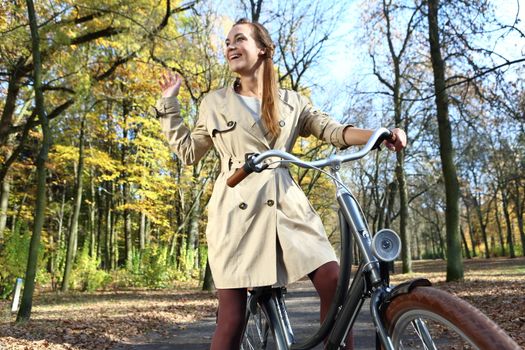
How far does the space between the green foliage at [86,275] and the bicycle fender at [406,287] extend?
15638 mm

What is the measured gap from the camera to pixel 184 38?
12.5 m


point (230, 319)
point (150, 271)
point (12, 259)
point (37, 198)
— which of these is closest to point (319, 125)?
point (230, 319)

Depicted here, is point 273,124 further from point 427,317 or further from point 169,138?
point 427,317

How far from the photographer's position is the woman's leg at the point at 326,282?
198 cm

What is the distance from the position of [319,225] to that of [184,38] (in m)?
11.2

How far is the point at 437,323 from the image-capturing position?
141 cm

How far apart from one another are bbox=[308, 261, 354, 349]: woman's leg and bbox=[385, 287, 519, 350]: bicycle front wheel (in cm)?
45

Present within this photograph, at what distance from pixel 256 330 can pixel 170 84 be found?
4.57 feet

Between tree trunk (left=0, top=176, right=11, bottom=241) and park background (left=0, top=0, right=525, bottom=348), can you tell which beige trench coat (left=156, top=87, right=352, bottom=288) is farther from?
tree trunk (left=0, top=176, right=11, bottom=241)

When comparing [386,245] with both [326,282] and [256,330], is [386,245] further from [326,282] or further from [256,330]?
[256,330]

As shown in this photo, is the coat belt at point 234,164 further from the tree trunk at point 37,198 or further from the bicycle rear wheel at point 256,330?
the tree trunk at point 37,198

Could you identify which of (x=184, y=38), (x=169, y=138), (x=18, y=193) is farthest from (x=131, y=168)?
(x=169, y=138)

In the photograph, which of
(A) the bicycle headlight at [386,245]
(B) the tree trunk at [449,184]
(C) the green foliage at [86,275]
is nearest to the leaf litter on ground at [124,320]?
(B) the tree trunk at [449,184]

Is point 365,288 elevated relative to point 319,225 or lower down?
lower down
